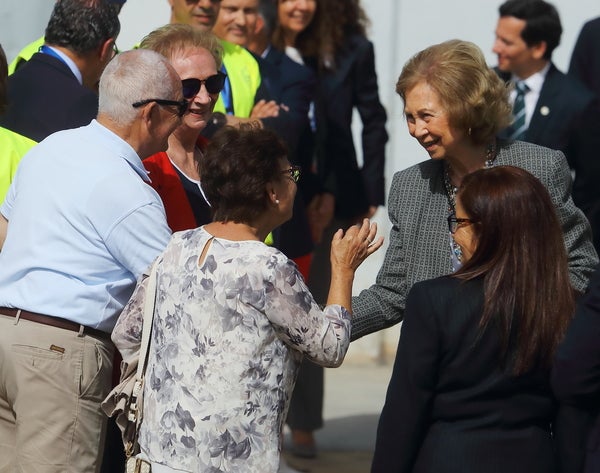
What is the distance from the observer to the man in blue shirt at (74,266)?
12.3ft

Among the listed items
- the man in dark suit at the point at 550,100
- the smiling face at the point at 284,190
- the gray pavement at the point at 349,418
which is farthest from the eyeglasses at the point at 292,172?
the gray pavement at the point at 349,418

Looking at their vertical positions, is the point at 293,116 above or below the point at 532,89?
below

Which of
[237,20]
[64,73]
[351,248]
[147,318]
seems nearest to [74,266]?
[147,318]

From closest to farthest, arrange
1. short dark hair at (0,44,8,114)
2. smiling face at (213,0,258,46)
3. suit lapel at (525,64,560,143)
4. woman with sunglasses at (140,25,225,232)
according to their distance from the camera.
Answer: short dark hair at (0,44,8,114) < woman with sunglasses at (140,25,225,232) < smiling face at (213,0,258,46) < suit lapel at (525,64,560,143)

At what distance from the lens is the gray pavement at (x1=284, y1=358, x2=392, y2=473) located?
21.1ft

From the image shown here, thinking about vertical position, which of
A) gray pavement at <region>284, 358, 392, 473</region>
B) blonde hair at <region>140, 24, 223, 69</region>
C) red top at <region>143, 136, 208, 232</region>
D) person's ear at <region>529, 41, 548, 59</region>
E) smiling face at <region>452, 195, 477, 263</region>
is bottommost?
gray pavement at <region>284, 358, 392, 473</region>

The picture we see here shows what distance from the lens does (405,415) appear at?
131 inches

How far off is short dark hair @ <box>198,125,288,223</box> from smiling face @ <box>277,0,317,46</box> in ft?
9.82

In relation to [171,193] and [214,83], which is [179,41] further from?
[171,193]

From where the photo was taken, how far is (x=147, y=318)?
3568mm

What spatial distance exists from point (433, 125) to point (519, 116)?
85.3 inches

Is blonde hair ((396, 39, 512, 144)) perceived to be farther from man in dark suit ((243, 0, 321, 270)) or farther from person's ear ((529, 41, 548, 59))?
person's ear ((529, 41, 548, 59))

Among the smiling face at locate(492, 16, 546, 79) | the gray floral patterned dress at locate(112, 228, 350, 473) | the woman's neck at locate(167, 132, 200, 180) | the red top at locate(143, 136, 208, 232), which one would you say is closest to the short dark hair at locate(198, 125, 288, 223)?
the gray floral patterned dress at locate(112, 228, 350, 473)

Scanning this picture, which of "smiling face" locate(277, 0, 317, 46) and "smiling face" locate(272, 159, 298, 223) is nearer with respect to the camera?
"smiling face" locate(272, 159, 298, 223)
